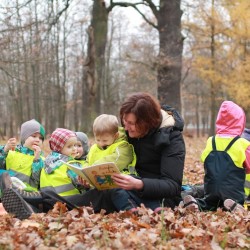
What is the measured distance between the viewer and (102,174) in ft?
13.4

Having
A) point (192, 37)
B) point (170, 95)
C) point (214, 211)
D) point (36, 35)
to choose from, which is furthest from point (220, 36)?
point (214, 211)

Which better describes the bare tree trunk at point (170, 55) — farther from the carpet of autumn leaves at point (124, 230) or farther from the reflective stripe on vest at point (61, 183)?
the carpet of autumn leaves at point (124, 230)

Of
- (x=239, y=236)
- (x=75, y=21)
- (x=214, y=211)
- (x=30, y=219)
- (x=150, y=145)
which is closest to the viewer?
(x=239, y=236)

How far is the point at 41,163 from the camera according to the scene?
5277mm

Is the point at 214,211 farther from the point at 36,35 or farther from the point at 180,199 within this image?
the point at 36,35

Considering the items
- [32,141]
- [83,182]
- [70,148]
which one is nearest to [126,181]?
[83,182]

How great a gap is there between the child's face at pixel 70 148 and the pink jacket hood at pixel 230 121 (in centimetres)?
168

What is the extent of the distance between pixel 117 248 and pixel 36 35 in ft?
45.4

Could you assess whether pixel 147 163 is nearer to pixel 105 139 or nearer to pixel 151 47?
pixel 105 139

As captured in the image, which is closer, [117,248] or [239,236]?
[117,248]

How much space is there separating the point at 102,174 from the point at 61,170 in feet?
2.79

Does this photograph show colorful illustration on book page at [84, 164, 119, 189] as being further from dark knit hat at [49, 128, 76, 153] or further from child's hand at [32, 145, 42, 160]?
child's hand at [32, 145, 42, 160]

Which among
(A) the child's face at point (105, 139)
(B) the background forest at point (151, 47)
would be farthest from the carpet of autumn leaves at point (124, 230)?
(B) the background forest at point (151, 47)

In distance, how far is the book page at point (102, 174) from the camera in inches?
154
